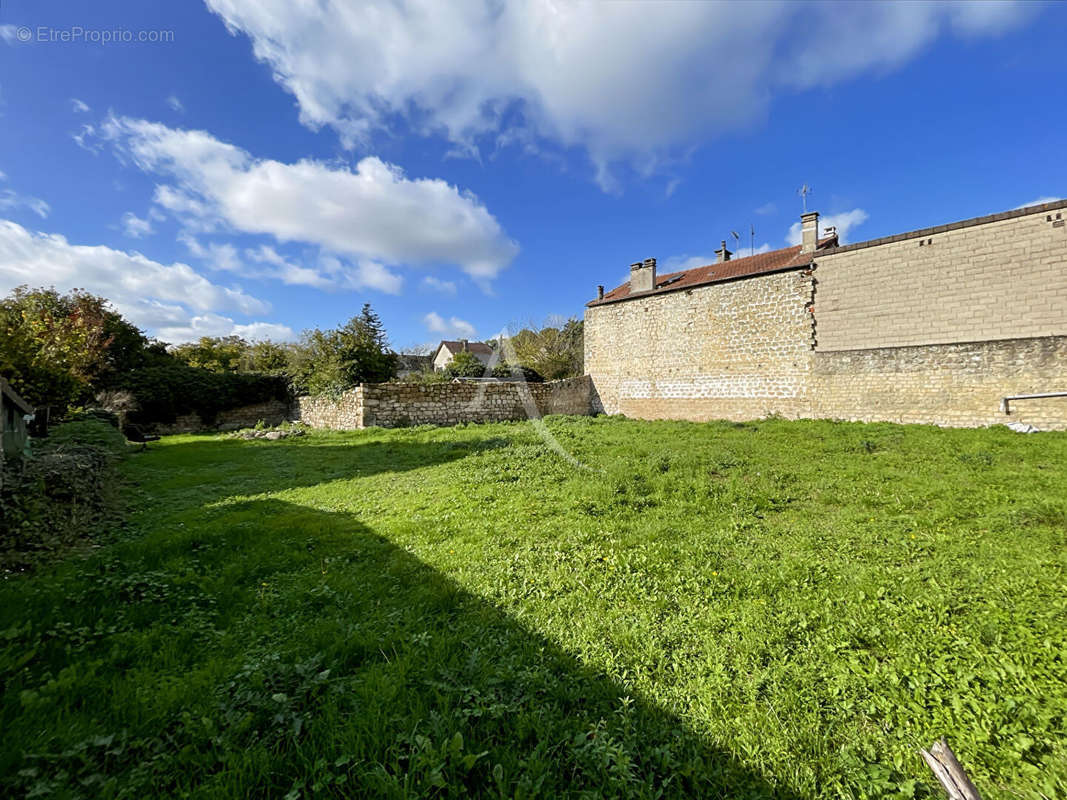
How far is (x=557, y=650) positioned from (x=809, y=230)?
51.4 feet

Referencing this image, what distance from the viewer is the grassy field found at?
1752mm

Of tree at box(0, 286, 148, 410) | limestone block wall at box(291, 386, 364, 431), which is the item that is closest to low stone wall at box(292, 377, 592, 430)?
limestone block wall at box(291, 386, 364, 431)

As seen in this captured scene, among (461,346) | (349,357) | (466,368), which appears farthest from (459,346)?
(349,357)

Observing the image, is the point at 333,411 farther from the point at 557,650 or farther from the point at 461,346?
the point at 461,346

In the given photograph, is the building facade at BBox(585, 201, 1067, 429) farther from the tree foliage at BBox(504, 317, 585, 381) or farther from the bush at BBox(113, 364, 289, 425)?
the bush at BBox(113, 364, 289, 425)

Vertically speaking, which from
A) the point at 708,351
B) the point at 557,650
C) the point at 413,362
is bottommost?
the point at 557,650

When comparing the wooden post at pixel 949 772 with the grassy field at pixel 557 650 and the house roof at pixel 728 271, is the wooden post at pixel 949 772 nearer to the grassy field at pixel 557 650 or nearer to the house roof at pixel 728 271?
the grassy field at pixel 557 650

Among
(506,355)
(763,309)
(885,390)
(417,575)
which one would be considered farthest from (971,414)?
(506,355)

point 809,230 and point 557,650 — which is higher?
point 809,230

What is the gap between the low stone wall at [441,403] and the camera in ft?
45.0

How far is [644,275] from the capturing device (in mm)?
16234

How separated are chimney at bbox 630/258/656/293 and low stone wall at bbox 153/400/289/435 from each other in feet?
57.7

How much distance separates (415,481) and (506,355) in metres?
21.8

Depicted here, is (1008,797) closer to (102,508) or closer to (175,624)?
(175,624)
